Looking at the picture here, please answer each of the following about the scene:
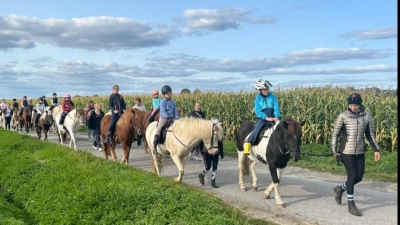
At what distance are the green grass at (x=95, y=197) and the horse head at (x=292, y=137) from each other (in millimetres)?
1605


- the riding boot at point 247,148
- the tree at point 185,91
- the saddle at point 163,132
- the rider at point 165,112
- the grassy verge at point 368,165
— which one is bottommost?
the grassy verge at point 368,165

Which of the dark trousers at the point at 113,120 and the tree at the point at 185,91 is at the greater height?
the tree at the point at 185,91

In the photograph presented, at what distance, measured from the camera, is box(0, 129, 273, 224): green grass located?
6.93m

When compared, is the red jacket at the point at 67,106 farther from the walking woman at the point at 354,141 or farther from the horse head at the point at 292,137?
the walking woman at the point at 354,141

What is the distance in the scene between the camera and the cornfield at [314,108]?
1475 cm

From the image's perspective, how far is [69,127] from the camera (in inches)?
677

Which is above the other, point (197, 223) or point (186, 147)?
point (186, 147)

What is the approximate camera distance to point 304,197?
895 centimetres

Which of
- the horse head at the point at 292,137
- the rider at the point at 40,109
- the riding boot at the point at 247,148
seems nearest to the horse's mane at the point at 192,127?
the riding boot at the point at 247,148

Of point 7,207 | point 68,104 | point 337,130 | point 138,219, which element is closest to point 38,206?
point 7,207

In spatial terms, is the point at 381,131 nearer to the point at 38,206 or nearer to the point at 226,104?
the point at 226,104

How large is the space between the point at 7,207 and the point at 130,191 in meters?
3.18

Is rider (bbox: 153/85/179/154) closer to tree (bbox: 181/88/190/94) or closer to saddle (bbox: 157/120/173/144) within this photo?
saddle (bbox: 157/120/173/144)

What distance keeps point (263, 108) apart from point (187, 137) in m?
1.98
